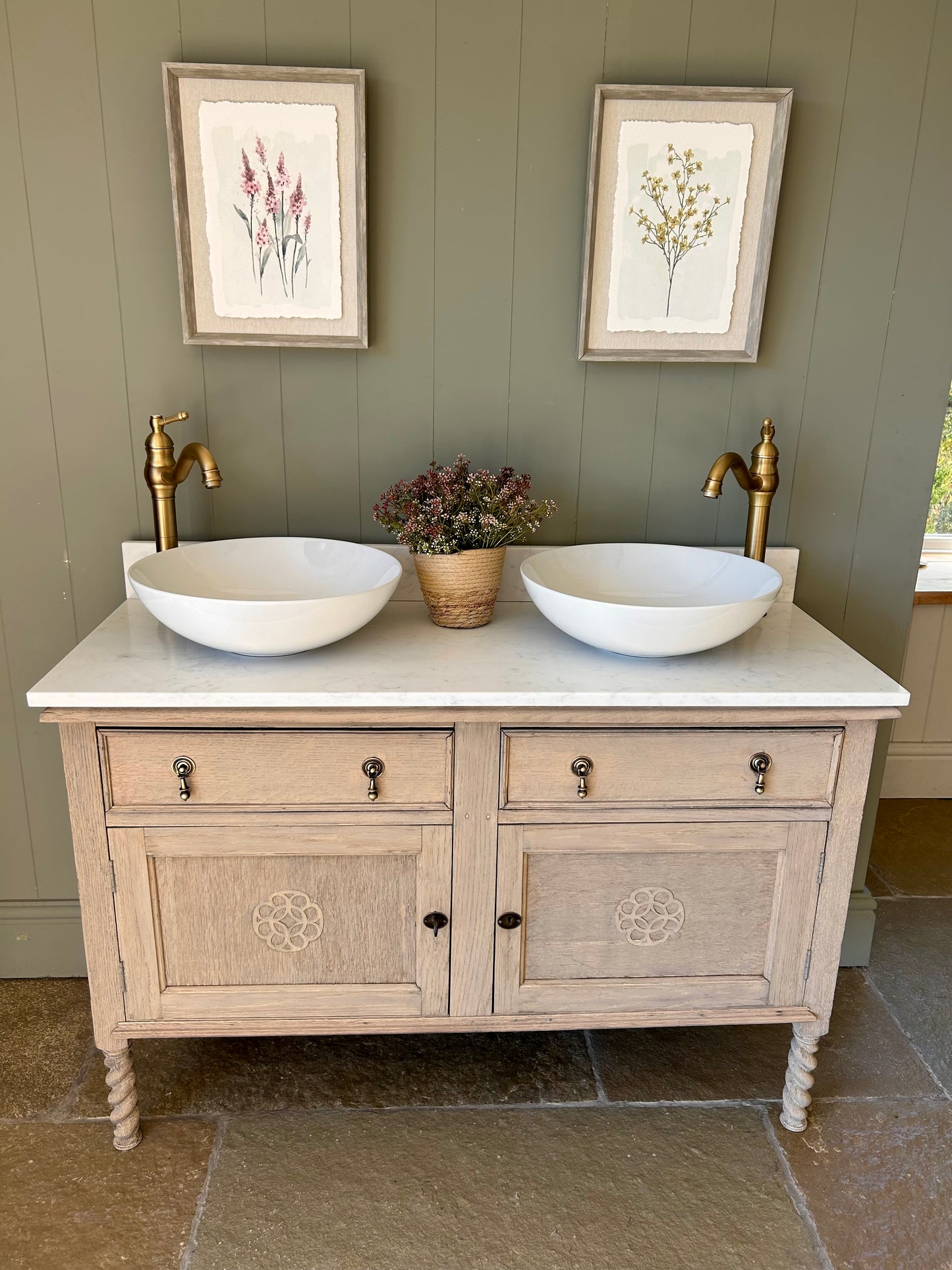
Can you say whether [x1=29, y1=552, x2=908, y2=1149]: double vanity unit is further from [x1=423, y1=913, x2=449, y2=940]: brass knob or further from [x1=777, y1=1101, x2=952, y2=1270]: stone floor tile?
[x1=777, y1=1101, x2=952, y2=1270]: stone floor tile

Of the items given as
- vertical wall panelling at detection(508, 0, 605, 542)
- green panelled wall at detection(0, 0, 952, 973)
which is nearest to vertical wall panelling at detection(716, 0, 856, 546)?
green panelled wall at detection(0, 0, 952, 973)

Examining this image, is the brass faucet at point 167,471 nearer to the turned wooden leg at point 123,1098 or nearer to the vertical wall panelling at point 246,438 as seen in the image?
the vertical wall panelling at point 246,438

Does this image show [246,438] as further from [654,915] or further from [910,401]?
[910,401]

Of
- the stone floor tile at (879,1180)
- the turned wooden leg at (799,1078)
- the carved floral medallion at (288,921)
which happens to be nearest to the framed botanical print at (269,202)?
the carved floral medallion at (288,921)

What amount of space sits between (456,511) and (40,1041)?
1.35 metres

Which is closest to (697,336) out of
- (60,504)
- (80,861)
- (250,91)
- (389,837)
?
(250,91)

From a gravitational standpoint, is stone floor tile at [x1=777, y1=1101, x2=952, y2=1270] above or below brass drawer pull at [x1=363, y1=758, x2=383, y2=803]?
below

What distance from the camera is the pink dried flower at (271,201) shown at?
1.61 m

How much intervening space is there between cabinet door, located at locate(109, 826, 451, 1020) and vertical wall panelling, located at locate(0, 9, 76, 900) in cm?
61

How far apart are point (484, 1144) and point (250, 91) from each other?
1871mm

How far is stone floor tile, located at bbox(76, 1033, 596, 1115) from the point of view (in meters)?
1.67

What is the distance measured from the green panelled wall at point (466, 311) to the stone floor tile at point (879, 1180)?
97 cm

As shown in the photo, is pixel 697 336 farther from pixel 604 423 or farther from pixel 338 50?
pixel 338 50

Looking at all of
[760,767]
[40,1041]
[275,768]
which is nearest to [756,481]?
[760,767]
